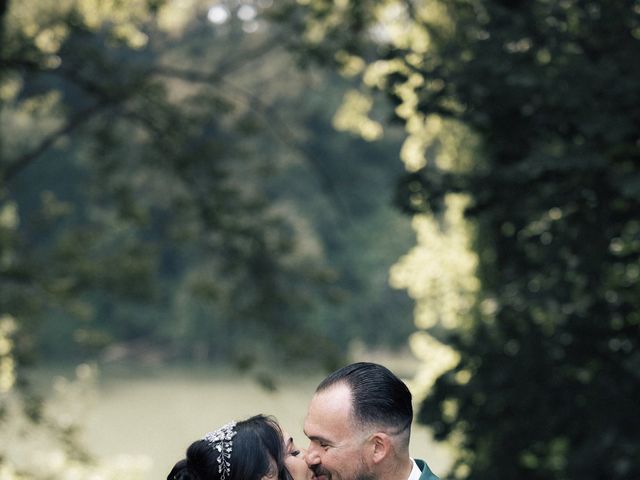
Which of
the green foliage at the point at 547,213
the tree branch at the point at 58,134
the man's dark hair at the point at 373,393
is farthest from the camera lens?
the tree branch at the point at 58,134

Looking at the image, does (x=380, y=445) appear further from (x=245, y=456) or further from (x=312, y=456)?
(x=245, y=456)

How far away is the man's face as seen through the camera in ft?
9.50

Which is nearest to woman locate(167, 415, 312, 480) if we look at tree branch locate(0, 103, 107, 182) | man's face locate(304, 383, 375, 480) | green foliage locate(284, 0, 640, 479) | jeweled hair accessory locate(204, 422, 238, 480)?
jeweled hair accessory locate(204, 422, 238, 480)

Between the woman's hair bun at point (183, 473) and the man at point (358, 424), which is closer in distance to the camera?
the man at point (358, 424)

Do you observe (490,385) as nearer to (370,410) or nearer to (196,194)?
(370,410)

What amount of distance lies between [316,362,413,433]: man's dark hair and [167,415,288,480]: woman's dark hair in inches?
10.5

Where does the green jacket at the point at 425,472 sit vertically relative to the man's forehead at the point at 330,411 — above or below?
below

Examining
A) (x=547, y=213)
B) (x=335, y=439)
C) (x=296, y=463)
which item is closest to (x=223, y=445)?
(x=296, y=463)

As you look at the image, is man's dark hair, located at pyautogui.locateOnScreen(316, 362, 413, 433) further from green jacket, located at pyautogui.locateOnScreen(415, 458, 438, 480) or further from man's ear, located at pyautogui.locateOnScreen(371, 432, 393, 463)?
green jacket, located at pyautogui.locateOnScreen(415, 458, 438, 480)

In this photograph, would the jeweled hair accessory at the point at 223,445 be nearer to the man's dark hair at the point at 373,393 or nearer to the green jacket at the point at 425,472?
the man's dark hair at the point at 373,393

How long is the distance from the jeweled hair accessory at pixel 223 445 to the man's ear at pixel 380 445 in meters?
0.39

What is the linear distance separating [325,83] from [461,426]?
3441 centimetres

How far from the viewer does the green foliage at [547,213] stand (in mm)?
6012

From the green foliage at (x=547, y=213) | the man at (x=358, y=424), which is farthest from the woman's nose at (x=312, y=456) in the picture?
the green foliage at (x=547, y=213)
